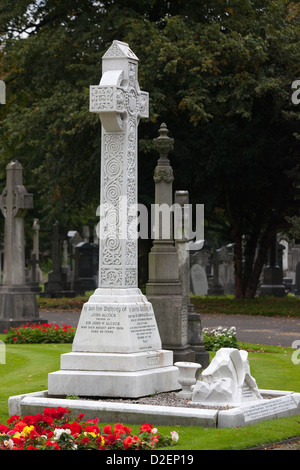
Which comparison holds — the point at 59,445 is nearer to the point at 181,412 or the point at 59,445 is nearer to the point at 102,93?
the point at 181,412

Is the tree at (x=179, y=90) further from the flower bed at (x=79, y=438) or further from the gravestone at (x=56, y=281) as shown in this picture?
the flower bed at (x=79, y=438)

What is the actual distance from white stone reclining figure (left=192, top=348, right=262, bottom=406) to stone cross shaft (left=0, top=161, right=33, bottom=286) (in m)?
10.5

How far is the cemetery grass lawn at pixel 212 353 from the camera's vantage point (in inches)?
328

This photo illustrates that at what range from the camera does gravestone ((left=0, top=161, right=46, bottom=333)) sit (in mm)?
19781

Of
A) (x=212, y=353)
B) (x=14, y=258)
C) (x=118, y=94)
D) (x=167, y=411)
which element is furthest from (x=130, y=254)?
(x=14, y=258)

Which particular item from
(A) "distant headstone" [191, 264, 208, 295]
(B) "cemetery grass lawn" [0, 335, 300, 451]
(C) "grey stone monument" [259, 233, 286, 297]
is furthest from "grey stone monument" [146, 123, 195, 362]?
(A) "distant headstone" [191, 264, 208, 295]

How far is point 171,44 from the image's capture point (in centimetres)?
2600

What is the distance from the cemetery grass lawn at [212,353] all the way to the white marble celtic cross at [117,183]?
2139 mm

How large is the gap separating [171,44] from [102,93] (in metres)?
15.7

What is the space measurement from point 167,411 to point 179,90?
18.9 meters

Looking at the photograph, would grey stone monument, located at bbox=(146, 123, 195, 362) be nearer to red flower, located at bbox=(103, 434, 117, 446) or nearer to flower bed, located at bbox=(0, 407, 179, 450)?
flower bed, located at bbox=(0, 407, 179, 450)

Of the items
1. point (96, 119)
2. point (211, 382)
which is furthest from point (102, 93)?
point (96, 119)

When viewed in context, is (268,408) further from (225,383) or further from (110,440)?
(110,440)

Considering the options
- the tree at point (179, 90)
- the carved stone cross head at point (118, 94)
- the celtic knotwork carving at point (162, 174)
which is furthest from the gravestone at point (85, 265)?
the carved stone cross head at point (118, 94)
